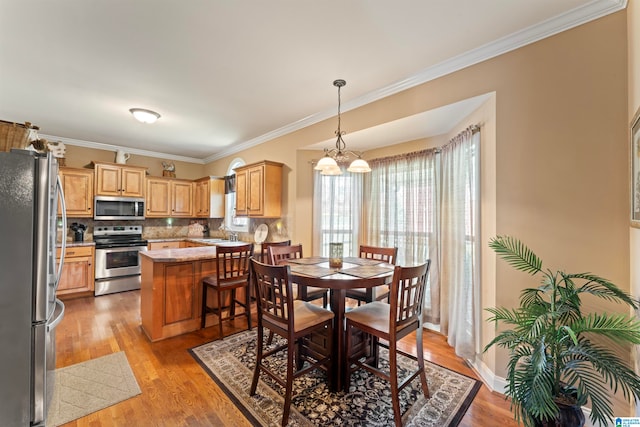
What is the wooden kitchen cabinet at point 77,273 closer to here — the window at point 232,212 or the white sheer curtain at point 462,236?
the window at point 232,212

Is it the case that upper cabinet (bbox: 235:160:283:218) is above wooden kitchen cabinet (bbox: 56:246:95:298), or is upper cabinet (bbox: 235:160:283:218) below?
above

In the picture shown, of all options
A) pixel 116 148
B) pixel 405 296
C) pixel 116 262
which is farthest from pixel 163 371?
pixel 116 148

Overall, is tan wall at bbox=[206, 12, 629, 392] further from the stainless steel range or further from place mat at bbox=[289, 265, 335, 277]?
the stainless steel range

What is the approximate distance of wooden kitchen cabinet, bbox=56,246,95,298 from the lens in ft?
13.9

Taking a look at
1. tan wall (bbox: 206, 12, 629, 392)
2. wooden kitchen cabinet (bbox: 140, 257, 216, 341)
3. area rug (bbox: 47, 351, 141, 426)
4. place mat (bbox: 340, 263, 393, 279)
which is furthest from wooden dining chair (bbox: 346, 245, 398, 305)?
area rug (bbox: 47, 351, 141, 426)

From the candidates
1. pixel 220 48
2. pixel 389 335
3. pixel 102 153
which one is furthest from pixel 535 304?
pixel 102 153

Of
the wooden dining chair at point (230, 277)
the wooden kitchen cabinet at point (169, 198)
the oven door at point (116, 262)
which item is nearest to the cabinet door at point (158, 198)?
the wooden kitchen cabinet at point (169, 198)

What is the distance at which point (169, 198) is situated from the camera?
5.75 metres

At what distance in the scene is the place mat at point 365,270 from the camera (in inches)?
86.0

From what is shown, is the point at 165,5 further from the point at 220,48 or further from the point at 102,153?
the point at 102,153

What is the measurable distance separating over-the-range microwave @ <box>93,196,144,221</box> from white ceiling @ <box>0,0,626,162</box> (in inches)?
64.5

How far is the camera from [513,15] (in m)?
1.85

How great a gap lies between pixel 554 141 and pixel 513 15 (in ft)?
3.01

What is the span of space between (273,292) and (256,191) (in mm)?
2696
